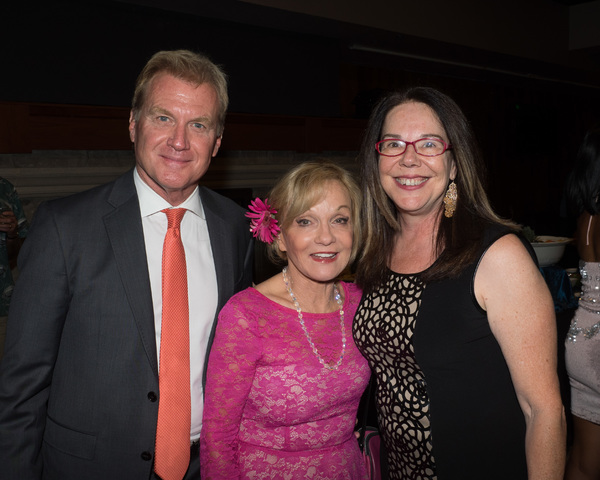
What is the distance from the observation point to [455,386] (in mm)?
1496

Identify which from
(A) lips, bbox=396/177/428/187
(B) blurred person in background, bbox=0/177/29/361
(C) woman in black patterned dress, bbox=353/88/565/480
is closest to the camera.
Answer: (C) woman in black patterned dress, bbox=353/88/565/480

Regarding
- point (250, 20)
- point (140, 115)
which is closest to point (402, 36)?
point (250, 20)

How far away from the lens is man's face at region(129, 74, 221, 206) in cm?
164

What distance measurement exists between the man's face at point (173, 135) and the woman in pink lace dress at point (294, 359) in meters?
0.27

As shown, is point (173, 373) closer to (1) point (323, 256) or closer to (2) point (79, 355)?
(2) point (79, 355)

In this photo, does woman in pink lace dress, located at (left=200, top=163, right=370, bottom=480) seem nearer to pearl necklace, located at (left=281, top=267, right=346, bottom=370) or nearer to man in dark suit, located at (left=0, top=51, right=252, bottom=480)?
pearl necklace, located at (left=281, top=267, right=346, bottom=370)

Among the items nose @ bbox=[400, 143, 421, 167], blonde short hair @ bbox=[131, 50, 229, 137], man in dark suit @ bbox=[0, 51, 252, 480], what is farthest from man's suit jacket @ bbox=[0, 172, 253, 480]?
nose @ bbox=[400, 143, 421, 167]

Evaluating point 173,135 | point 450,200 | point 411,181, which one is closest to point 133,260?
point 173,135

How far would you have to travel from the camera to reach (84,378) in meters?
1.51

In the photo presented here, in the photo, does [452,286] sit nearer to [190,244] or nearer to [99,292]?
[190,244]

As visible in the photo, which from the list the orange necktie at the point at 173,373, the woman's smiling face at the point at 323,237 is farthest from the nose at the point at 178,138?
the woman's smiling face at the point at 323,237

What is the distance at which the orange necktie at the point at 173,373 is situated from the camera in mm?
1566

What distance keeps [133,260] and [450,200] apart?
0.96 m

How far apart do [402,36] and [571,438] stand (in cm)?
398
